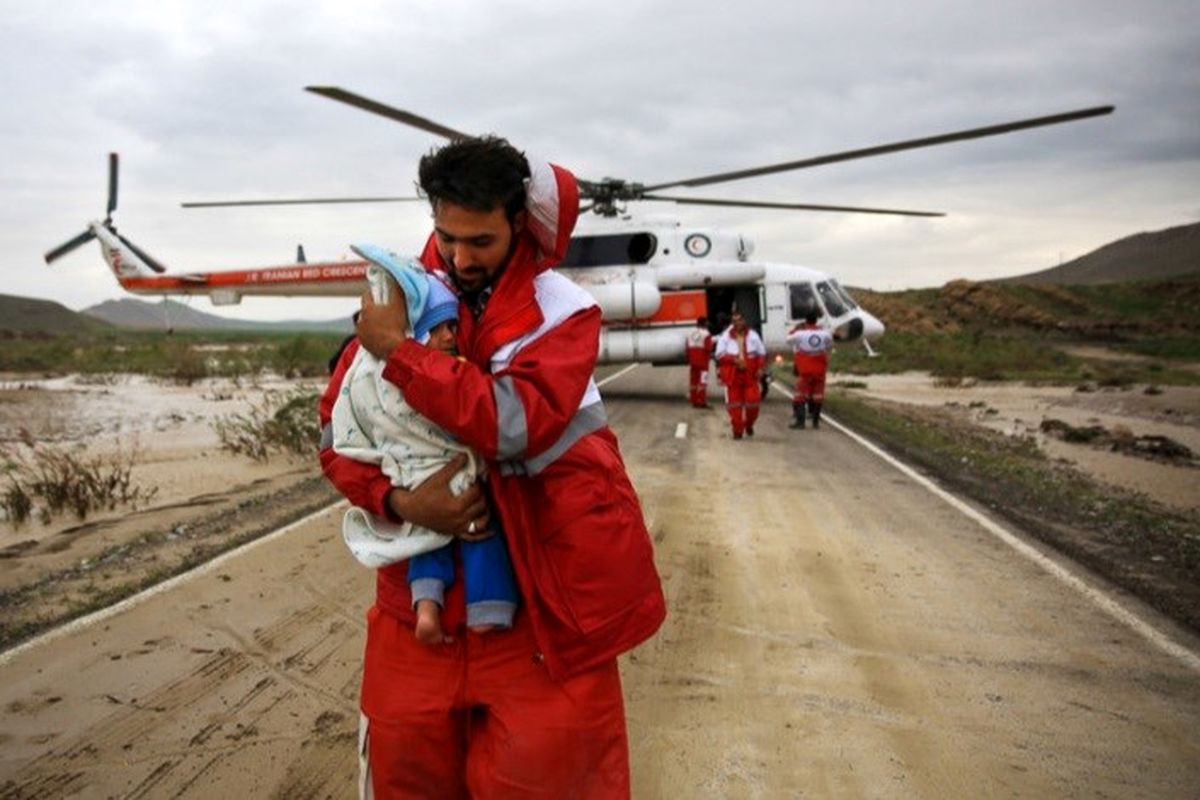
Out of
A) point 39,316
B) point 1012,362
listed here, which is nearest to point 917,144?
point 1012,362

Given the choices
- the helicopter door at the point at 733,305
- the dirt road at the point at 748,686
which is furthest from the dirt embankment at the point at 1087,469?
the helicopter door at the point at 733,305

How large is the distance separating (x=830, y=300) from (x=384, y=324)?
19292mm

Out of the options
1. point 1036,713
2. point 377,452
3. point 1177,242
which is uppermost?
point 1177,242

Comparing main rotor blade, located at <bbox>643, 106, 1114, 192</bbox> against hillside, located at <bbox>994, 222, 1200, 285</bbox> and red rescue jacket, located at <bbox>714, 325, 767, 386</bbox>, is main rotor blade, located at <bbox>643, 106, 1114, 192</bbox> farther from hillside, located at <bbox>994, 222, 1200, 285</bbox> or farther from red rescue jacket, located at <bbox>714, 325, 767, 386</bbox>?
hillside, located at <bbox>994, 222, 1200, 285</bbox>

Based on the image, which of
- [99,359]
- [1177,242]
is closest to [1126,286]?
[99,359]

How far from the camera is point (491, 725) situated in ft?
6.89

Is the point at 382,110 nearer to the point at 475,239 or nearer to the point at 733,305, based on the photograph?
the point at 475,239

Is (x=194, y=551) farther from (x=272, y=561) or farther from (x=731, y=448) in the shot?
(x=731, y=448)

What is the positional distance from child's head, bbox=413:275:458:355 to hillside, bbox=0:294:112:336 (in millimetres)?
155179

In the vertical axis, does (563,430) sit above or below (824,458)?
above

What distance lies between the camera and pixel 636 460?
11.6 meters

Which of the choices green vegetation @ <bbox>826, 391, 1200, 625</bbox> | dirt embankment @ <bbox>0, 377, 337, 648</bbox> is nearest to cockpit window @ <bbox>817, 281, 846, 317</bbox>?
green vegetation @ <bbox>826, 391, 1200, 625</bbox>

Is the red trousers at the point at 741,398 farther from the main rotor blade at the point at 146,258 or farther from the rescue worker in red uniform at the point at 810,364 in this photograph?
the main rotor blade at the point at 146,258

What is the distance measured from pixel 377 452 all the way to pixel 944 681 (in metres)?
3.63
